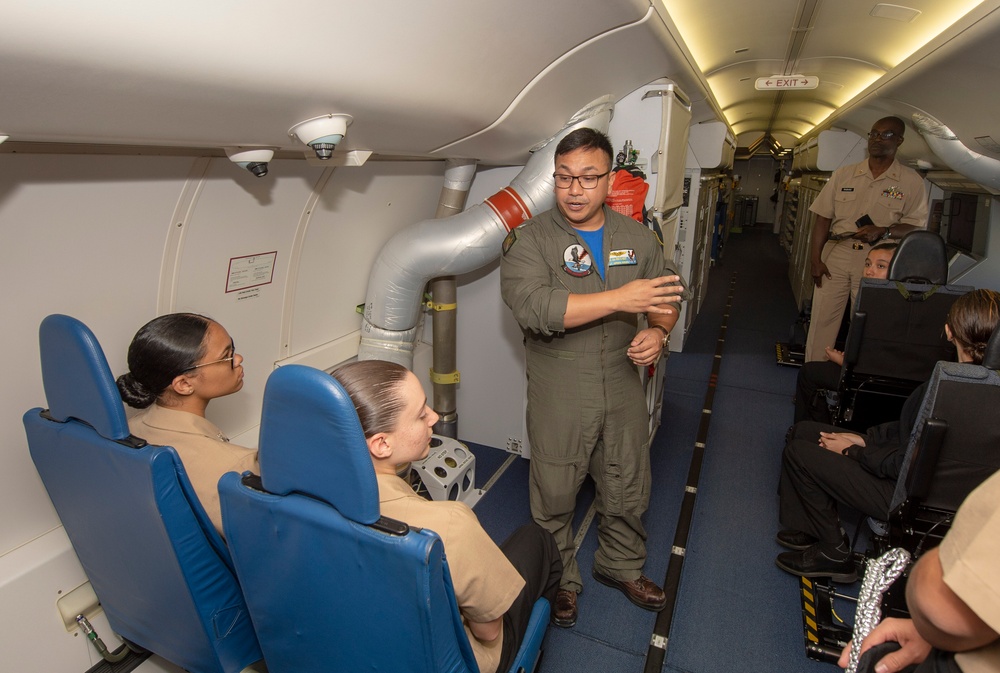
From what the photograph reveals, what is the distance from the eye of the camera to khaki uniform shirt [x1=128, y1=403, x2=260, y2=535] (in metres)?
1.92

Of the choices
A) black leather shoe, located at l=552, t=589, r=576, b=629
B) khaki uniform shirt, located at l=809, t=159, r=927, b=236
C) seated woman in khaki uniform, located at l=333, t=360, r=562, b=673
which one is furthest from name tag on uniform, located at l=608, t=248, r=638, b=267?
khaki uniform shirt, located at l=809, t=159, r=927, b=236

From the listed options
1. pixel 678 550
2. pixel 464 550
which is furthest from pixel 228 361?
pixel 678 550

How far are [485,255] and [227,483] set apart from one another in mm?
2124

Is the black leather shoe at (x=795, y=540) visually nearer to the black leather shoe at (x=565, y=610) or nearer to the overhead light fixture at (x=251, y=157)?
the black leather shoe at (x=565, y=610)

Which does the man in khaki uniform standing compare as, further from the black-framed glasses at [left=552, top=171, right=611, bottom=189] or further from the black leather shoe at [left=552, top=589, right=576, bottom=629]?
the black leather shoe at [left=552, top=589, right=576, bottom=629]

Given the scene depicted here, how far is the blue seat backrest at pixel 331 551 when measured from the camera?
127cm

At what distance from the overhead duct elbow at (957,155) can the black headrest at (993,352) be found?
2203 millimetres

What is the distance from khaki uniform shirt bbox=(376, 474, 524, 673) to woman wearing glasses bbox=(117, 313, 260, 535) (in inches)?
23.3

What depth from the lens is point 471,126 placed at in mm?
2830

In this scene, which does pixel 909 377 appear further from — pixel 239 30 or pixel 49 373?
pixel 49 373

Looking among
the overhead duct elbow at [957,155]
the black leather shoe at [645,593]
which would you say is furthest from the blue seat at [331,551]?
the overhead duct elbow at [957,155]

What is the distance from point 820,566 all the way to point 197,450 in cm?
306

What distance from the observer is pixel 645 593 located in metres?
2.92

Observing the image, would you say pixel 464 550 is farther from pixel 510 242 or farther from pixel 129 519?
pixel 510 242
